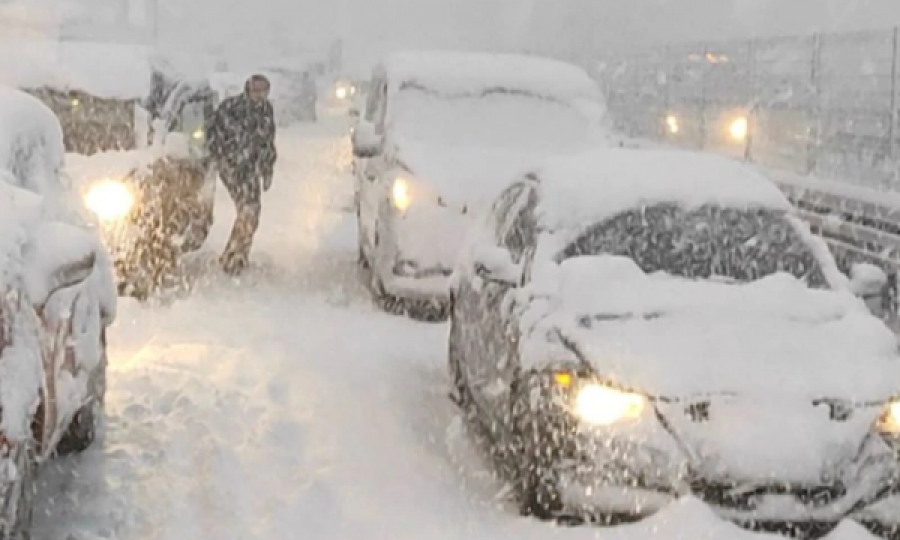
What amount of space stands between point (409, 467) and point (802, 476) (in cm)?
215

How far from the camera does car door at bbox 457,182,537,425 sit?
21.7ft

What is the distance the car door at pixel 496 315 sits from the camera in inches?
260

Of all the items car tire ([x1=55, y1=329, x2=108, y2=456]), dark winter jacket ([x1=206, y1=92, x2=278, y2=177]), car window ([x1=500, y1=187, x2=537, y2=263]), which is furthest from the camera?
dark winter jacket ([x1=206, y1=92, x2=278, y2=177])

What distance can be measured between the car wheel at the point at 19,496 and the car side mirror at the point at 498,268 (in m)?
2.39

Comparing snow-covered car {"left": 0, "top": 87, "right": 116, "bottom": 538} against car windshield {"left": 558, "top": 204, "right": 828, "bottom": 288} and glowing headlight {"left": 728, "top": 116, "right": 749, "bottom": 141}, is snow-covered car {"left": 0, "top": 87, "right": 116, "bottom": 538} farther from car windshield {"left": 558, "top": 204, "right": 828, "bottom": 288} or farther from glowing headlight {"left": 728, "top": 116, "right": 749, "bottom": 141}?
glowing headlight {"left": 728, "top": 116, "right": 749, "bottom": 141}

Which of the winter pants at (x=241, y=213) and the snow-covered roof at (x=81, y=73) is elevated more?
the snow-covered roof at (x=81, y=73)

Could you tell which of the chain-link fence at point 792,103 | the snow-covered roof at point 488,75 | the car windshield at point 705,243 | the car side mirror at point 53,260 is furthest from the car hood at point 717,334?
the chain-link fence at point 792,103

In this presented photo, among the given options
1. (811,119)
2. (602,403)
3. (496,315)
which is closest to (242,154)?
(496,315)

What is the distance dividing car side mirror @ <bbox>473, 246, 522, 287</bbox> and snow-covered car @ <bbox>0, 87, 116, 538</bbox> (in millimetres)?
1821

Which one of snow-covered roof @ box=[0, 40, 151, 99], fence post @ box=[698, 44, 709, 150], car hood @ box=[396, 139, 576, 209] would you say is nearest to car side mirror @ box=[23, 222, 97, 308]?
car hood @ box=[396, 139, 576, 209]

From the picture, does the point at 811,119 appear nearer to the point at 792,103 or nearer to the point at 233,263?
the point at 792,103

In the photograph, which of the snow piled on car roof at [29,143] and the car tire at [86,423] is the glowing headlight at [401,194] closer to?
the snow piled on car roof at [29,143]

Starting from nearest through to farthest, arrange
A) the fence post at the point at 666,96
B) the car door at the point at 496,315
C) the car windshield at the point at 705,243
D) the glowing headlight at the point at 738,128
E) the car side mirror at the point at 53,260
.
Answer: the car side mirror at the point at 53,260, the car door at the point at 496,315, the car windshield at the point at 705,243, the glowing headlight at the point at 738,128, the fence post at the point at 666,96

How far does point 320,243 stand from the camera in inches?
602
